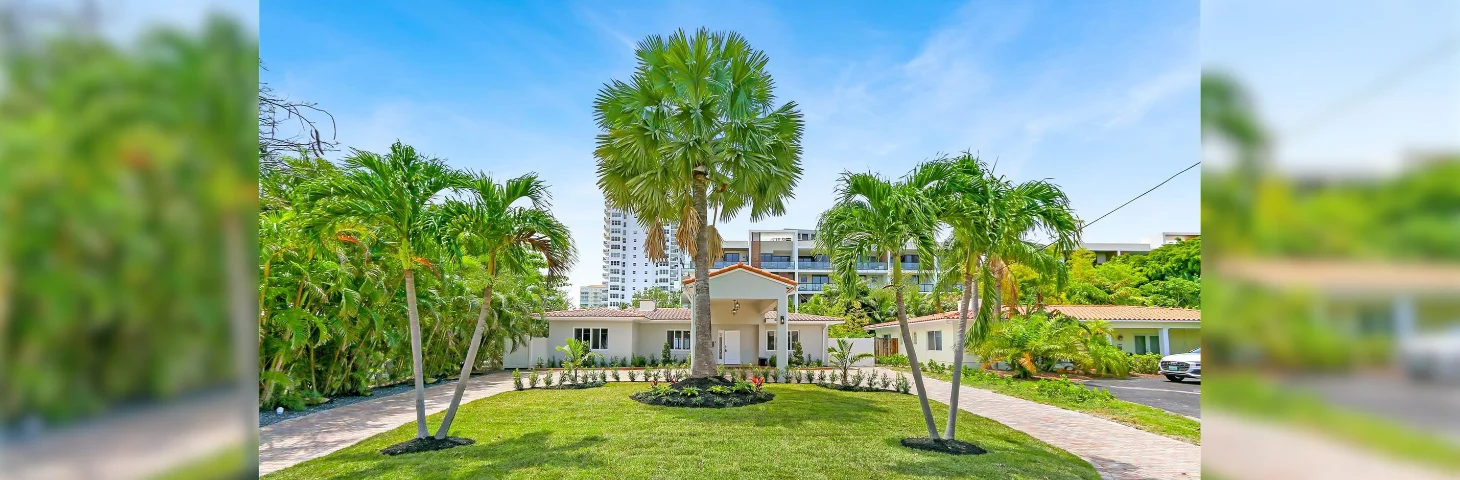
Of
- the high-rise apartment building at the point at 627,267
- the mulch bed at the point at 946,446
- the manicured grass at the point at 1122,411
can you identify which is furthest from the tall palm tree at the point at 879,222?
the high-rise apartment building at the point at 627,267

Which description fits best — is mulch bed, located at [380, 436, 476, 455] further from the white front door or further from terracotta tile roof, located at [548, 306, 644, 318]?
the white front door

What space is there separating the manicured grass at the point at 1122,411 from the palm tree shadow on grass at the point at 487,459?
8703 millimetres

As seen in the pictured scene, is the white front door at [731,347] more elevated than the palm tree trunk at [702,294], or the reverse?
the palm tree trunk at [702,294]

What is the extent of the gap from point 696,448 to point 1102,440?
20.8 ft

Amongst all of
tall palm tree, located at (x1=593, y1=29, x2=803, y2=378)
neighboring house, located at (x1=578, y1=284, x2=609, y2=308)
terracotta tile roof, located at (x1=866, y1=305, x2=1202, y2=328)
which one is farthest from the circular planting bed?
neighboring house, located at (x1=578, y1=284, x2=609, y2=308)

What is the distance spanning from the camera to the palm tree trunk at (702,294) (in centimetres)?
1484

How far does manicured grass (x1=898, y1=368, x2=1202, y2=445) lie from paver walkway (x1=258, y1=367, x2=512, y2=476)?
480 inches

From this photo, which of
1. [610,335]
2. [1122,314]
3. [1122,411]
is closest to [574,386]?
[610,335]

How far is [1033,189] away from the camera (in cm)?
934
